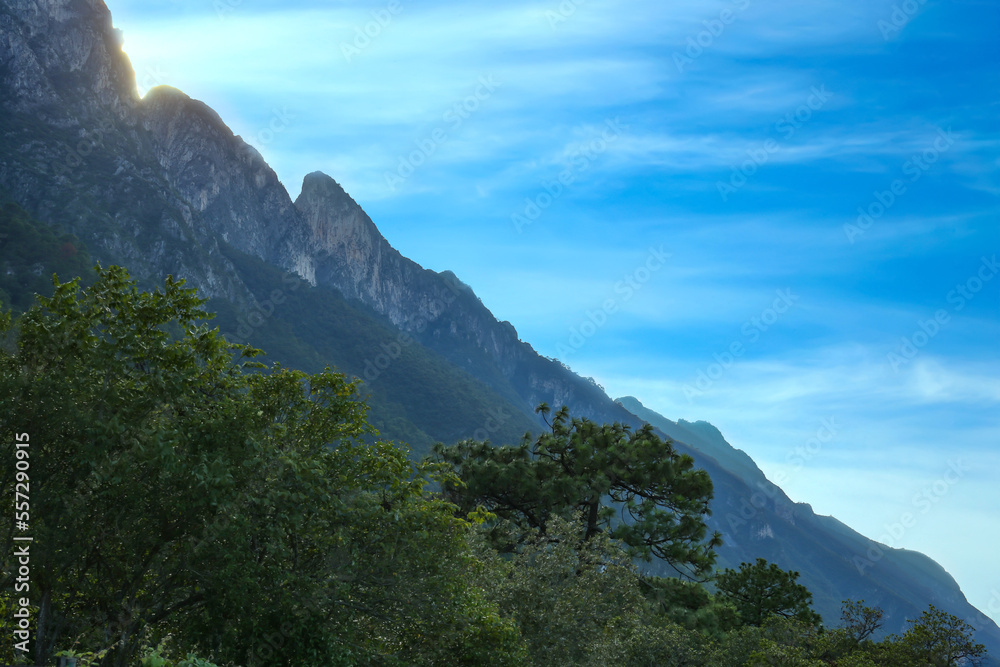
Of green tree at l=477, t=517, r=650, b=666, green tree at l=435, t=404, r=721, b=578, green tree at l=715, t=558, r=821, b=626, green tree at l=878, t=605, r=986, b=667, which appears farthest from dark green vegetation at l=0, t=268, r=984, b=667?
green tree at l=715, t=558, r=821, b=626

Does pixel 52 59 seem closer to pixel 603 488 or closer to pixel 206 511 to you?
pixel 603 488

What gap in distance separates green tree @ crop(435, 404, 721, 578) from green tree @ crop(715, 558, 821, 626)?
4611 mm

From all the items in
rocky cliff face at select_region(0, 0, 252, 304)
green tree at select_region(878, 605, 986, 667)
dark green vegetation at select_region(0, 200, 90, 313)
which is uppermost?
rocky cliff face at select_region(0, 0, 252, 304)

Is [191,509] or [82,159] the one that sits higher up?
[82,159]

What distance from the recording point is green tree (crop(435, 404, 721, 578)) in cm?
3569

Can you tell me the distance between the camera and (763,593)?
131 ft

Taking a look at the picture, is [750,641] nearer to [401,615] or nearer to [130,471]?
[401,615]

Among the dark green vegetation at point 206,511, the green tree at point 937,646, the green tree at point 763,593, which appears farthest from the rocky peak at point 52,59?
the green tree at point 937,646

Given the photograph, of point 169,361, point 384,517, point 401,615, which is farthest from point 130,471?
point 401,615

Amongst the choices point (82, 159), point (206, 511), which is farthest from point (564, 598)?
point (82, 159)

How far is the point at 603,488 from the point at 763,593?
12.0 m

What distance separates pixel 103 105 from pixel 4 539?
210964 millimetres

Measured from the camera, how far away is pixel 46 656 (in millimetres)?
12406

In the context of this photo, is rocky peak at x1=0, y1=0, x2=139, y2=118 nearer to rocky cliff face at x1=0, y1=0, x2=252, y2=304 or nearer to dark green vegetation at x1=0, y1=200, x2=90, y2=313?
rocky cliff face at x1=0, y1=0, x2=252, y2=304
